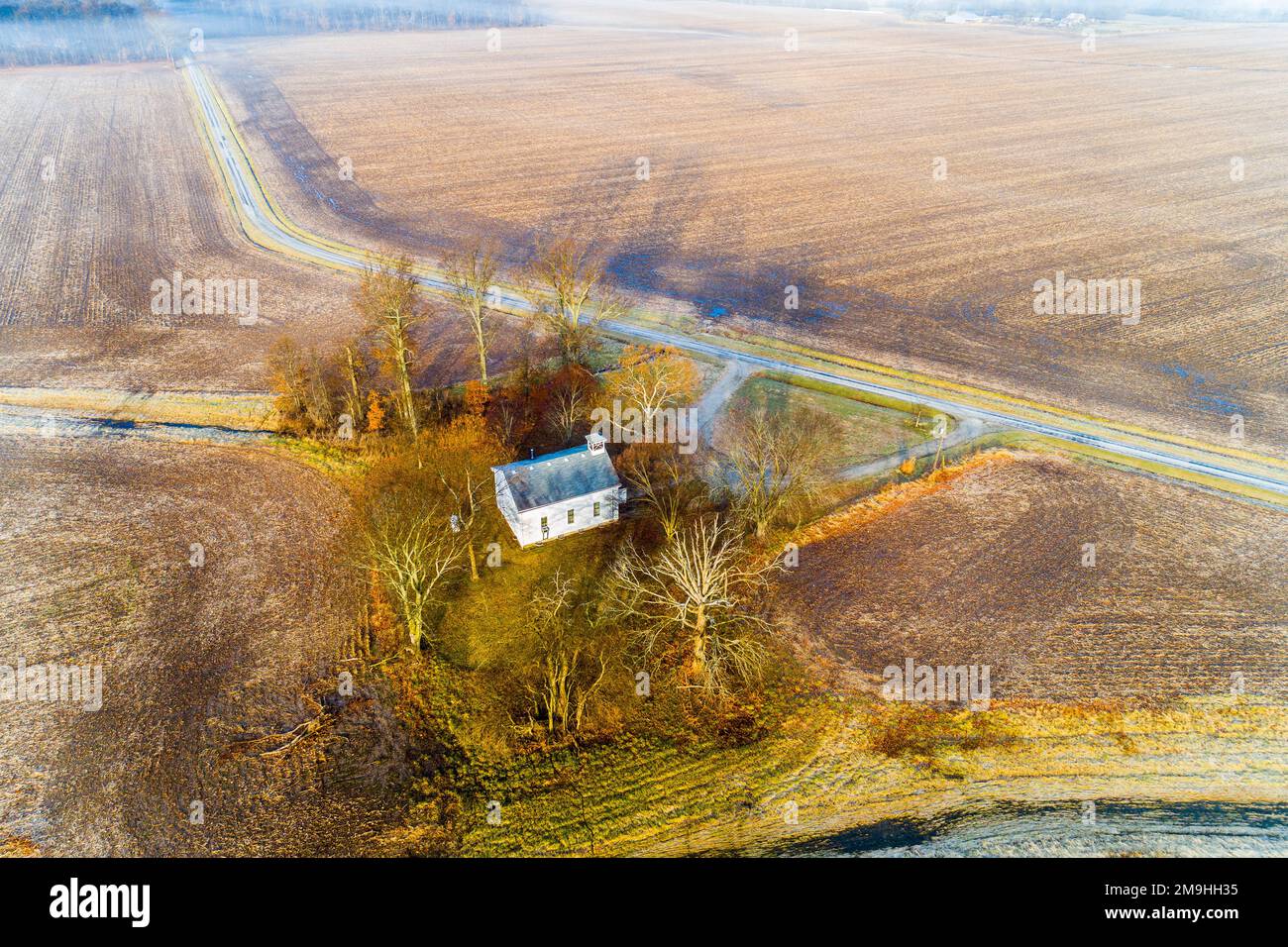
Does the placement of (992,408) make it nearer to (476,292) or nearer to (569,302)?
(569,302)

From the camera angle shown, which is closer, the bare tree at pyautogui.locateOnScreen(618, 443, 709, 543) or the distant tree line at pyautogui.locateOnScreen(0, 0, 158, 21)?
the bare tree at pyautogui.locateOnScreen(618, 443, 709, 543)

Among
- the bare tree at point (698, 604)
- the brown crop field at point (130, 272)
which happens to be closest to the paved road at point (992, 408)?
the brown crop field at point (130, 272)

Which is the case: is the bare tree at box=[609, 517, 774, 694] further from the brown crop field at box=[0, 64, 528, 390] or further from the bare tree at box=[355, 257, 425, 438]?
the brown crop field at box=[0, 64, 528, 390]

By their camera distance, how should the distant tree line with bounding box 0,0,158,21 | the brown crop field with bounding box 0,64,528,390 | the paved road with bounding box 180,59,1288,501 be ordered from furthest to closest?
the distant tree line with bounding box 0,0,158,21 < the brown crop field with bounding box 0,64,528,390 < the paved road with bounding box 180,59,1288,501

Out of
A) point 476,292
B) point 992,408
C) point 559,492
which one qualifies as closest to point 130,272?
point 476,292

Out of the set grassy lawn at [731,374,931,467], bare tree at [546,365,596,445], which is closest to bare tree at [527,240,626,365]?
bare tree at [546,365,596,445]

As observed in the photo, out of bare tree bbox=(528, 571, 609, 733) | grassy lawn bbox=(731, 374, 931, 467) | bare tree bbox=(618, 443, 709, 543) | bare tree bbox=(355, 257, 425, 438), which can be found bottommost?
bare tree bbox=(528, 571, 609, 733)
